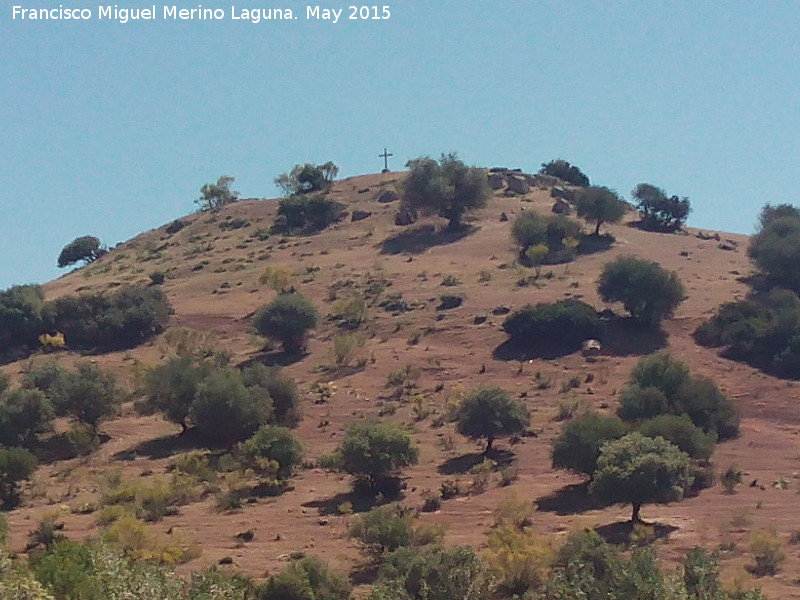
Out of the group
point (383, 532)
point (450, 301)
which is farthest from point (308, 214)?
point (383, 532)

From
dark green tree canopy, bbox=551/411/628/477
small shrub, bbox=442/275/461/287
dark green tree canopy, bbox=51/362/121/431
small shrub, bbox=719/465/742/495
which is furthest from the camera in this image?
small shrub, bbox=442/275/461/287

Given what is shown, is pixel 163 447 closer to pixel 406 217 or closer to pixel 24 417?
pixel 24 417

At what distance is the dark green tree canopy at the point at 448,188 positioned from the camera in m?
88.5

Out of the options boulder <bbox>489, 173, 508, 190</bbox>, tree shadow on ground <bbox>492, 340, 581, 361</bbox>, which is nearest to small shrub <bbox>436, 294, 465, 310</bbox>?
tree shadow on ground <bbox>492, 340, 581, 361</bbox>

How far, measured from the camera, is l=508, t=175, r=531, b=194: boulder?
347ft

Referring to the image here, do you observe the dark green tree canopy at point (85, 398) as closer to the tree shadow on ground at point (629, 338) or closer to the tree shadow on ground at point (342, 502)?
the tree shadow on ground at point (342, 502)

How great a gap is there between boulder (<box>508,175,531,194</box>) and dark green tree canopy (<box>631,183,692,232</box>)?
605 inches

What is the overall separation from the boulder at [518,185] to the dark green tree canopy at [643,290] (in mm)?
44057

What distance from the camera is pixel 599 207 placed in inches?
3324

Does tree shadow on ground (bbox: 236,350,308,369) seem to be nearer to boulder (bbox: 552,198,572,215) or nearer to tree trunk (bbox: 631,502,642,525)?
tree trunk (bbox: 631,502,642,525)

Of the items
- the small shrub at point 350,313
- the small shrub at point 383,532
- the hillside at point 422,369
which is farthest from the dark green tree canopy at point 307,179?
the small shrub at point 383,532

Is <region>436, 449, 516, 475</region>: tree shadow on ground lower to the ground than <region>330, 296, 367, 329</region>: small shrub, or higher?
lower

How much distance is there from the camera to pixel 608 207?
84188mm

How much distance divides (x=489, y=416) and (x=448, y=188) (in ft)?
160
